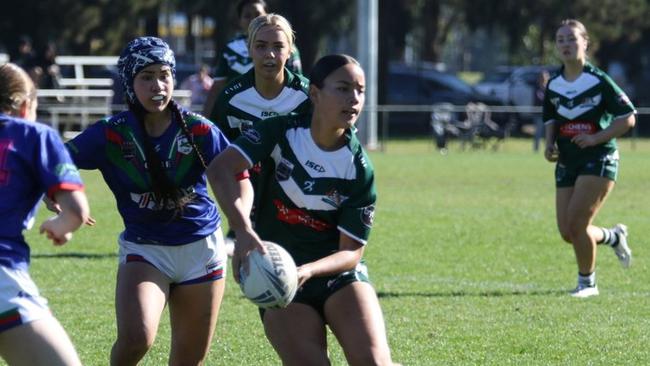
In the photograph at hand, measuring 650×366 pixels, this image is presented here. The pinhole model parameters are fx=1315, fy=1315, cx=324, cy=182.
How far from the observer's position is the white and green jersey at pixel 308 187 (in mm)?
5441

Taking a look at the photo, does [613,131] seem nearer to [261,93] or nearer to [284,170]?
[261,93]

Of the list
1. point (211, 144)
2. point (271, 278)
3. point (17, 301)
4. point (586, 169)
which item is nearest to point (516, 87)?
point (586, 169)

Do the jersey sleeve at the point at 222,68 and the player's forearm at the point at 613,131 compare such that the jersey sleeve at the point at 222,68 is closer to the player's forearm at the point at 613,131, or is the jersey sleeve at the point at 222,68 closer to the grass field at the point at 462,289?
the grass field at the point at 462,289

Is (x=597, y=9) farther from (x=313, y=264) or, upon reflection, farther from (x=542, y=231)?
(x=313, y=264)

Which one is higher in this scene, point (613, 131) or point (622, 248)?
point (613, 131)

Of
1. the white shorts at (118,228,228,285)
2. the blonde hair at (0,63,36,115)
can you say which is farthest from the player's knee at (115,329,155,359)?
the blonde hair at (0,63,36,115)

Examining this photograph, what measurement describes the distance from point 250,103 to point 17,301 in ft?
12.3

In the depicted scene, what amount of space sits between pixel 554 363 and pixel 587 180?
2.75 meters

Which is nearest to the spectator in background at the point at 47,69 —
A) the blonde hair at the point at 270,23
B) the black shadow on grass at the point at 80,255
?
the black shadow on grass at the point at 80,255

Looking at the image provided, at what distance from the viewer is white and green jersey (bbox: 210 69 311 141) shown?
805 centimetres

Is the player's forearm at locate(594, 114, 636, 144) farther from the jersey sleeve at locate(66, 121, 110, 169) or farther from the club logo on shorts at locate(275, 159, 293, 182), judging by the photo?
the jersey sleeve at locate(66, 121, 110, 169)

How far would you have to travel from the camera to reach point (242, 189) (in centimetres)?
547

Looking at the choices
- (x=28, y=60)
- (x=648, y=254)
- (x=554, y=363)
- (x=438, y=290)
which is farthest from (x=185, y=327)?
(x=28, y=60)

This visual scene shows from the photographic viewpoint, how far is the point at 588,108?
9.84 m
